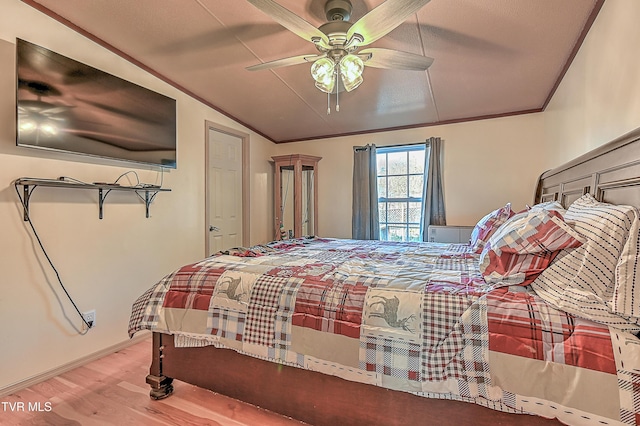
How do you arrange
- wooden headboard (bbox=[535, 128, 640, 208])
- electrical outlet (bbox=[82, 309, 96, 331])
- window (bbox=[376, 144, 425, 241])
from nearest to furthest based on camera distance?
1. wooden headboard (bbox=[535, 128, 640, 208])
2. electrical outlet (bbox=[82, 309, 96, 331])
3. window (bbox=[376, 144, 425, 241])

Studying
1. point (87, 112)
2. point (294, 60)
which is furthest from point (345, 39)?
point (87, 112)

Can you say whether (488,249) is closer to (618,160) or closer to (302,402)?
(618,160)

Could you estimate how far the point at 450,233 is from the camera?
3.59 metres

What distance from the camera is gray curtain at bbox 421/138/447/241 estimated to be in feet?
12.3

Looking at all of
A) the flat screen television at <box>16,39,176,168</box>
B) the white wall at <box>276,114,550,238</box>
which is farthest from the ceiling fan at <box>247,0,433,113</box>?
the white wall at <box>276,114,550,238</box>

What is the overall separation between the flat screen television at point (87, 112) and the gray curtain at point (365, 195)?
2.32 m

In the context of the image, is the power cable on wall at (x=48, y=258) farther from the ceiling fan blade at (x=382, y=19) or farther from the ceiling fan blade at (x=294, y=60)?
the ceiling fan blade at (x=382, y=19)

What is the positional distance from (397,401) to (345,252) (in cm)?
116

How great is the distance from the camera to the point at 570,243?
1.16m

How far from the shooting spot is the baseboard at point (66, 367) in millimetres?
1972

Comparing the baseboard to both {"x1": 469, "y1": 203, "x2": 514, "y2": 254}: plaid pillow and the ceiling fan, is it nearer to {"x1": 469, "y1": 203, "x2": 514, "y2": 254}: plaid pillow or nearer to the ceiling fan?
the ceiling fan

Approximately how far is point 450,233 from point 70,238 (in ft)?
12.0

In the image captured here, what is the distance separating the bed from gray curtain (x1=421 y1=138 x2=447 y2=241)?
192cm

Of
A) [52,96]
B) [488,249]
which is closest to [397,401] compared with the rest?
[488,249]
